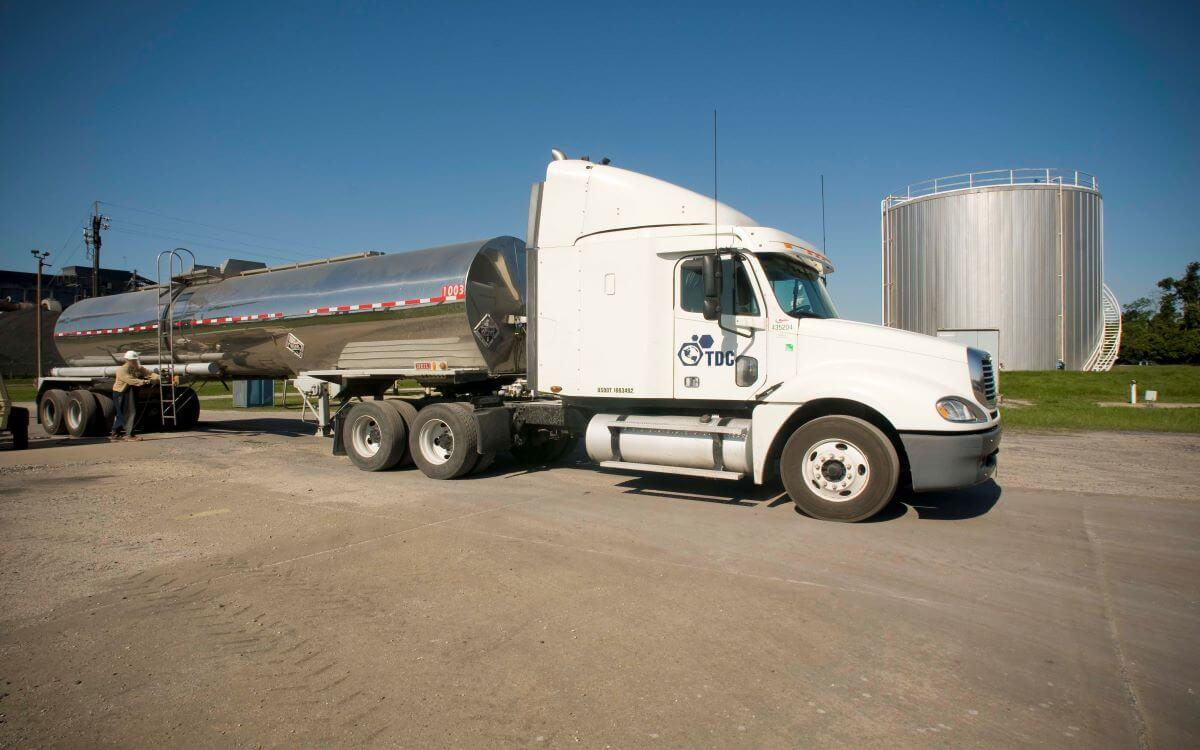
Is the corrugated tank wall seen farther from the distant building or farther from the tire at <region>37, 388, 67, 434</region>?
the distant building

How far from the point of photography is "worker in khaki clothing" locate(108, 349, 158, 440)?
44.1 feet

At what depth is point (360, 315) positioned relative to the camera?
1016cm

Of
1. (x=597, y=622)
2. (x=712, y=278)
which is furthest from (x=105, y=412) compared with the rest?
(x=597, y=622)

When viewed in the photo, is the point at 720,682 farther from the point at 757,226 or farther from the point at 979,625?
the point at 757,226

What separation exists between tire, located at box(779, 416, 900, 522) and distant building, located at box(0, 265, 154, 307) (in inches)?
1355

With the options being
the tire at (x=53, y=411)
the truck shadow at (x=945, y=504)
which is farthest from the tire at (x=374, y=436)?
the tire at (x=53, y=411)

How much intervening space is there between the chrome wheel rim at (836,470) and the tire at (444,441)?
432 cm

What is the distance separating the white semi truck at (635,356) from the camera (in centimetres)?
667

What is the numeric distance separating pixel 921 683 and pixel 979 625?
997 mm

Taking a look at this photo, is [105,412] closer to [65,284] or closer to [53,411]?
[53,411]

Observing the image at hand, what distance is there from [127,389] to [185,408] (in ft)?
7.66

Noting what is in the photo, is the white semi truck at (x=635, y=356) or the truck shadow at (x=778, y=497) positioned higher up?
the white semi truck at (x=635, y=356)

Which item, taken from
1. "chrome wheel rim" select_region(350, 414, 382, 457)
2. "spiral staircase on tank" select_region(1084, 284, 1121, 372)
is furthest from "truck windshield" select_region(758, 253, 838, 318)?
"spiral staircase on tank" select_region(1084, 284, 1121, 372)

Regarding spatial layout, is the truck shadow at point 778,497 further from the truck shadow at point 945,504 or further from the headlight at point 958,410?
the headlight at point 958,410
